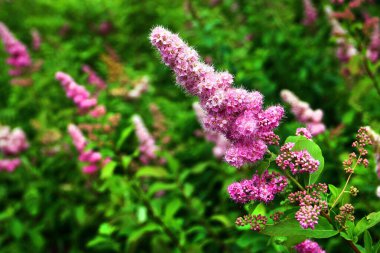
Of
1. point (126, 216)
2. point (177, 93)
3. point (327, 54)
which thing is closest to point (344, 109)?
point (327, 54)

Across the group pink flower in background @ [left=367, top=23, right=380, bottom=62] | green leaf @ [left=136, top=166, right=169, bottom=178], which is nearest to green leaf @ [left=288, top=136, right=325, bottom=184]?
green leaf @ [left=136, top=166, right=169, bottom=178]

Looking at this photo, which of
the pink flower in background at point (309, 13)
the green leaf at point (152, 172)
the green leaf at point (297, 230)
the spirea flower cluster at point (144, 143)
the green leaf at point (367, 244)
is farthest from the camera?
the pink flower in background at point (309, 13)

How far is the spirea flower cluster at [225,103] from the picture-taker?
Answer: 1803mm

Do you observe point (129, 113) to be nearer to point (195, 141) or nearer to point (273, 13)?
point (195, 141)

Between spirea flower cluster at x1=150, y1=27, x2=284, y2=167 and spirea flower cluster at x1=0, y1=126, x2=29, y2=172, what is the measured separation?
11.9 feet

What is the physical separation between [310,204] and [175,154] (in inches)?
128

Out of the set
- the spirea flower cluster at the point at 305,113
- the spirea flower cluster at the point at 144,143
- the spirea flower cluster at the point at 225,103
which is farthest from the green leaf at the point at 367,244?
the spirea flower cluster at the point at 144,143

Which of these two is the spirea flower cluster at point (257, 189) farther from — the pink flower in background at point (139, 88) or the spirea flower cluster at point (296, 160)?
the pink flower in background at point (139, 88)

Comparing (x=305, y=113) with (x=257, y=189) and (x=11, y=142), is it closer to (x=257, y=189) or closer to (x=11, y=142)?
(x=257, y=189)

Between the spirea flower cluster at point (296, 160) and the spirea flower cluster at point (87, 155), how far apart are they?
8.86 ft

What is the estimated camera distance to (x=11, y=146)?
16.3ft

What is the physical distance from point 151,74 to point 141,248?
2730mm

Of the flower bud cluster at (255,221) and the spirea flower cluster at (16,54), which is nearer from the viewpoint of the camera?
the flower bud cluster at (255,221)

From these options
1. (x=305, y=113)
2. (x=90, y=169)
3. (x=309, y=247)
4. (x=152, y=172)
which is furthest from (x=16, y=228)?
(x=309, y=247)
